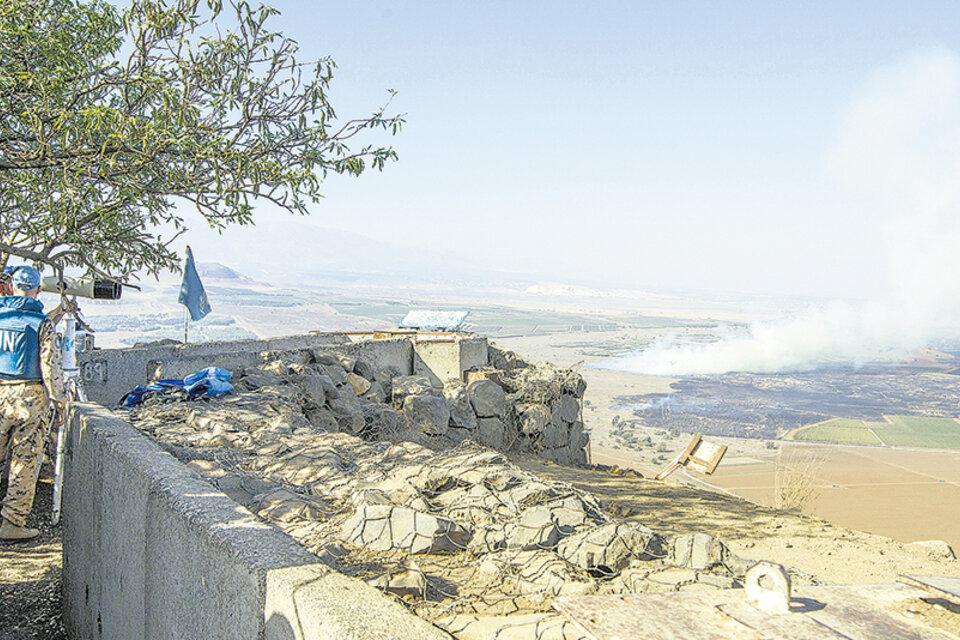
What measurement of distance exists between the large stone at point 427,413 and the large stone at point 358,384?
66 centimetres

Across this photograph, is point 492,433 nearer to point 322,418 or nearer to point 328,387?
point 328,387

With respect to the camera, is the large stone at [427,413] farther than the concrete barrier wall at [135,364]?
Yes

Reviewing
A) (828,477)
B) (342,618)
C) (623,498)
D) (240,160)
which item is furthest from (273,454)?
(828,477)

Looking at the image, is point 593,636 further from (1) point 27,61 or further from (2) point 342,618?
(1) point 27,61

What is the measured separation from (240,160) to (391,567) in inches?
194

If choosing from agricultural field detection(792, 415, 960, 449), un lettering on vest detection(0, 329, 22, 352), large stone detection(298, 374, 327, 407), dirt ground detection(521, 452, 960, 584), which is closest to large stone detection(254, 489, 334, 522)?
un lettering on vest detection(0, 329, 22, 352)

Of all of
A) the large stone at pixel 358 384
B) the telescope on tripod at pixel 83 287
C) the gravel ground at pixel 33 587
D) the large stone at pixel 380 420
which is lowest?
the gravel ground at pixel 33 587

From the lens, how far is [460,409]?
12.1 meters

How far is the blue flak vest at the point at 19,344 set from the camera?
544cm

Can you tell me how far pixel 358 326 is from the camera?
96.1m

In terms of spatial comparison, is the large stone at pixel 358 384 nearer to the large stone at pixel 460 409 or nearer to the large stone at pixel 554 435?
the large stone at pixel 460 409

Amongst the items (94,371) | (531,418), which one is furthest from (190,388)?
(531,418)

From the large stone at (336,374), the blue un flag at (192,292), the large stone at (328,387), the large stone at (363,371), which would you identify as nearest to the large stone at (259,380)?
the large stone at (328,387)

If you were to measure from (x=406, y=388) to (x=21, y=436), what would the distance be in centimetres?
653
